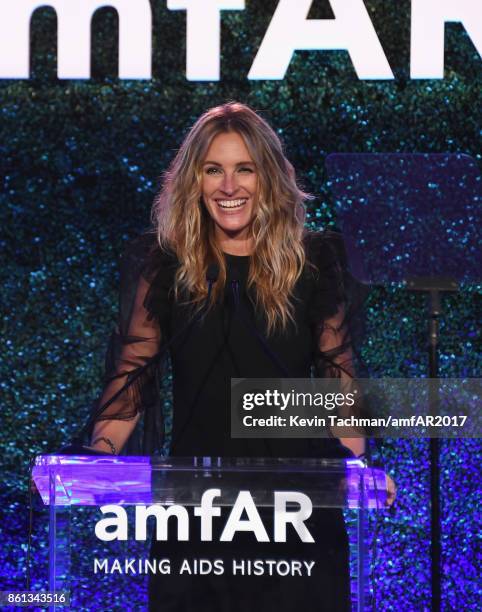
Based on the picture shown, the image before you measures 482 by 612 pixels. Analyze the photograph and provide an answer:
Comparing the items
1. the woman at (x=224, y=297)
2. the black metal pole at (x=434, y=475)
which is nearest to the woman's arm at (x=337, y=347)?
the woman at (x=224, y=297)

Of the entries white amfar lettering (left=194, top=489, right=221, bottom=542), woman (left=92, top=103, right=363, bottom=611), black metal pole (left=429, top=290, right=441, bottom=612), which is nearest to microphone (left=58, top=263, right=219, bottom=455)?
woman (left=92, top=103, right=363, bottom=611)

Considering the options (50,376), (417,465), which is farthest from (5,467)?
(417,465)

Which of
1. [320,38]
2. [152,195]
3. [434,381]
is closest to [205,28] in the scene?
[320,38]

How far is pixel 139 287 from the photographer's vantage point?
1983 mm

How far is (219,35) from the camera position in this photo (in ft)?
9.43

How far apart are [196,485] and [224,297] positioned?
64 centimetres

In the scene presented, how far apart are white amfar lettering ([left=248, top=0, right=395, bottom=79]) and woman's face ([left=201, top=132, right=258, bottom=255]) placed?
0.89 meters

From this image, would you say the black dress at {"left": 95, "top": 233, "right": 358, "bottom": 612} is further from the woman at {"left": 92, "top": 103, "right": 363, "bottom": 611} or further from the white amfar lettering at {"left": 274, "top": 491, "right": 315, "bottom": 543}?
the white amfar lettering at {"left": 274, "top": 491, "right": 315, "bottom": 543}

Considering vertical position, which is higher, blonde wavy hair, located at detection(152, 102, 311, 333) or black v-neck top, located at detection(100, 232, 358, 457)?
blonde wavy hair, located at detection(152, 102, 311, 333)

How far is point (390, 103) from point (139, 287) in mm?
1191

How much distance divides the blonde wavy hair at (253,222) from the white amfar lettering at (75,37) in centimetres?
89

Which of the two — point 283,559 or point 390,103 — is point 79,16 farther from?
point 283,559

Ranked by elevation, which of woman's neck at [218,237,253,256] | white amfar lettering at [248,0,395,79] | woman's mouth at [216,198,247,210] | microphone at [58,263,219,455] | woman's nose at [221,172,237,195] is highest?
white amfar lettering at [248,0,395,79]

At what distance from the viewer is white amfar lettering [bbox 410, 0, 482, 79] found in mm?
2836
